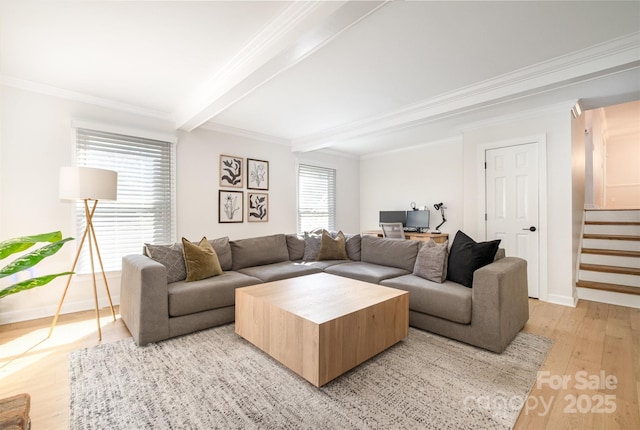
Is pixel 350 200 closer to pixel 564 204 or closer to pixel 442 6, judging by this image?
pixel 564 204

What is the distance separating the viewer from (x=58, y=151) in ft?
10.3

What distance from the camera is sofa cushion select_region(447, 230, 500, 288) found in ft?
8.59

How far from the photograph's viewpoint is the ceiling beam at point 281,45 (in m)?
1.76

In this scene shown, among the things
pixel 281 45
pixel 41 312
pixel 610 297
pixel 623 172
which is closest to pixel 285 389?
pixel 281 45

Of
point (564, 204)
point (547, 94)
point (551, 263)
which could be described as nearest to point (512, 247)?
point (551, 263)

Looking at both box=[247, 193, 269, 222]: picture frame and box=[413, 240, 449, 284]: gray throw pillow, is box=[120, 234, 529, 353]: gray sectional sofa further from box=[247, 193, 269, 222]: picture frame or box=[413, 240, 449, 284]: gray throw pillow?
box=[247, 193, 269, 222]: picture frame

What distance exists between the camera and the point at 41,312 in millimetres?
3057

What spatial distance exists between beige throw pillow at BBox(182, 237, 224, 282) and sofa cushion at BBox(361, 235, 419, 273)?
197cm

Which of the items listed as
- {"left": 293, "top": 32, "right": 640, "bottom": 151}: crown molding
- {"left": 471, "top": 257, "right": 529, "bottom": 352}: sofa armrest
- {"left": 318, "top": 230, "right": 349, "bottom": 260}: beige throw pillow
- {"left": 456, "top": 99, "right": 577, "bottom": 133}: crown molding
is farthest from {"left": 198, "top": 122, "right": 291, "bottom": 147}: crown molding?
{"left": 471, "top": 257, "right": 529, "bottom": 352}: sofa armrest

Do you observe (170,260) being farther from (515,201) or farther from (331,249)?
(515,201)

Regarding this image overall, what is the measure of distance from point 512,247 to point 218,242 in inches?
151

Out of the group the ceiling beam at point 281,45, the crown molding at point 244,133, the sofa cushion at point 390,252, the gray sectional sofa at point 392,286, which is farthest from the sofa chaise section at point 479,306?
the crown molding at point 244,133

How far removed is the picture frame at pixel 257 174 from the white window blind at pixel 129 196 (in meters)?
1.19

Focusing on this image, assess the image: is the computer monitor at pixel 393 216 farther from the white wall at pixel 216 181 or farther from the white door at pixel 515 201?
the white door at pixel 515 201
